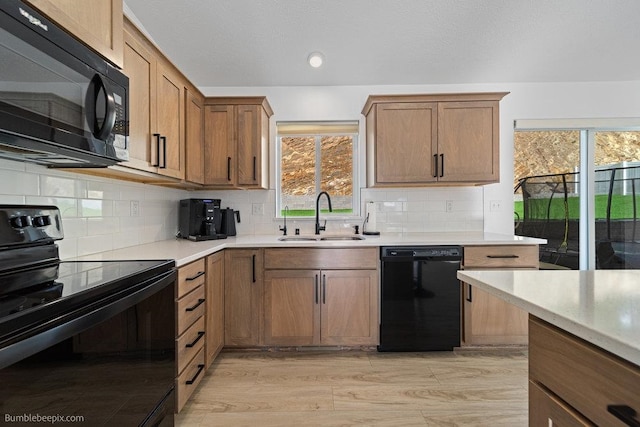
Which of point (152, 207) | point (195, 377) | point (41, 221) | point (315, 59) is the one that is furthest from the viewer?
point (315, 59)

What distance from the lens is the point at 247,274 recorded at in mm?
2445

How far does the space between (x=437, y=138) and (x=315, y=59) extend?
127 cm

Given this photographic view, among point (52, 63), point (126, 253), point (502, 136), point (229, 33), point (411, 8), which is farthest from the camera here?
point (502, 136)

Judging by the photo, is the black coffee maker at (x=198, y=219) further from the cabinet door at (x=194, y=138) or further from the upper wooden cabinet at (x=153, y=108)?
the upper wooden cabinet at (x=153, y=108)

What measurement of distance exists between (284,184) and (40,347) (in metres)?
2.59

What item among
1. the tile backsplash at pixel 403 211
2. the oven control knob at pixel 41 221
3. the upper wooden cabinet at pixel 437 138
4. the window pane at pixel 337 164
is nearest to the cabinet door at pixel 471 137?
the upper wooden cabinet at pixel 437 138

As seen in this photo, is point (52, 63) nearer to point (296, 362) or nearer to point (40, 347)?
point (40, 347)

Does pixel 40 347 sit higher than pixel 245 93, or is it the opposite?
pixel 245 93

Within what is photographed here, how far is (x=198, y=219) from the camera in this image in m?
2.63

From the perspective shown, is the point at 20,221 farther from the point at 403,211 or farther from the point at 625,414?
the point at 403,211

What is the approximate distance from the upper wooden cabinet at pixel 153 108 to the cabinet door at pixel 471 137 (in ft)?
7.05

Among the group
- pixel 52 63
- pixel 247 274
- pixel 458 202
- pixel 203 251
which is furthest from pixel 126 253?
pixel 458 202

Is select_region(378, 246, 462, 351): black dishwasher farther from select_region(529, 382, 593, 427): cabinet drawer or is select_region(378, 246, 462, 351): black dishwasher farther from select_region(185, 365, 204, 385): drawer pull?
select_region(529, 382, 593, 427): cabinet drawer

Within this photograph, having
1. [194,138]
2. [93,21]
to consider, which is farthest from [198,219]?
[93,21]
